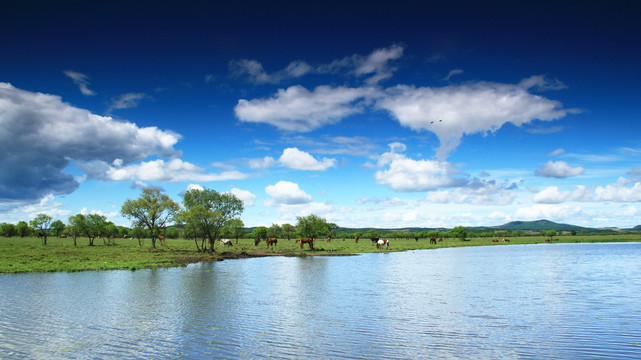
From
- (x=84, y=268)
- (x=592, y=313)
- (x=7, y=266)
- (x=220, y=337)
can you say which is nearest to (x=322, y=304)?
(x=220, y=337)

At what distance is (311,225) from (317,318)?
6395 cm

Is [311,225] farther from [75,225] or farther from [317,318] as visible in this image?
[317,318]

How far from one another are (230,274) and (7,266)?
2376cm

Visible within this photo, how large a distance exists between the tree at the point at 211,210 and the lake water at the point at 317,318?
2729cm

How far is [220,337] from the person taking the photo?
675 inches

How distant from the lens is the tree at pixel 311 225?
84375mm

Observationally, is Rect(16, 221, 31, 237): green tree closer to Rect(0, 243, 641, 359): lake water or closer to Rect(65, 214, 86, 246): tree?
Rect(65, 214, 86, 246): tree

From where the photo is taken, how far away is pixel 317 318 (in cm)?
2081

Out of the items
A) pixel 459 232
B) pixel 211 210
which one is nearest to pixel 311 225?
pixel 211 210

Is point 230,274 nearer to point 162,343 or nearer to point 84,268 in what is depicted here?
point 84,268

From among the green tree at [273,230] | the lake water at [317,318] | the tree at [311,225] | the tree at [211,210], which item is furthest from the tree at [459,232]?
the lake water at [317,318]

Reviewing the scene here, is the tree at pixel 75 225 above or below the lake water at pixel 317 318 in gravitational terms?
above

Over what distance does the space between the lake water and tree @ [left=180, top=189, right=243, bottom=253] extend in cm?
2729

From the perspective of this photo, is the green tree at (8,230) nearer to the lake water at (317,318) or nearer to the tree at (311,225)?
the tree at (311,225)
